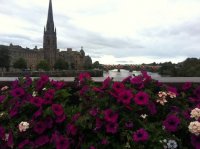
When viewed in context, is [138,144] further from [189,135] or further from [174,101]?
[174,101]

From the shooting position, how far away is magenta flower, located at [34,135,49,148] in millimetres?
3666

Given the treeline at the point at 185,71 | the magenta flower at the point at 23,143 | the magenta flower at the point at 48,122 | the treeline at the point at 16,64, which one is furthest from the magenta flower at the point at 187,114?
the treeline at the point at 16,64

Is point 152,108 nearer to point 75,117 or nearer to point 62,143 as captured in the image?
point 75,117

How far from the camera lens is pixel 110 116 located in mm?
3475

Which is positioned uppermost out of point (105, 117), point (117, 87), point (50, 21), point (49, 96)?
point (50, 21)

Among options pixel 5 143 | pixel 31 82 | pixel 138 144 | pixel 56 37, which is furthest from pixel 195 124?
pixel 56 37

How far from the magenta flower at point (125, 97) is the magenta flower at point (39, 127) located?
750 mm

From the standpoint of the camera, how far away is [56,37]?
172750 mm

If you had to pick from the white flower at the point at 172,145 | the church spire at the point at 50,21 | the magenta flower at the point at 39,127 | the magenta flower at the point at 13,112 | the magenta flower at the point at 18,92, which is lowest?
the white flower at the point at 172,145

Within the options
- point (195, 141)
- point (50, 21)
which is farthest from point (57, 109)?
point (50, 21)

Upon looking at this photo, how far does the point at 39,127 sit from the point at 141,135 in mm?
Result: 1022

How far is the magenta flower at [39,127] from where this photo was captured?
374cm

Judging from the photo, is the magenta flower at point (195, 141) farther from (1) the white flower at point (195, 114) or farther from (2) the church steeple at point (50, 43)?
(2) the church steeple at point (50, 43)

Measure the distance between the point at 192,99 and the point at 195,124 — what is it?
0.92 meters
